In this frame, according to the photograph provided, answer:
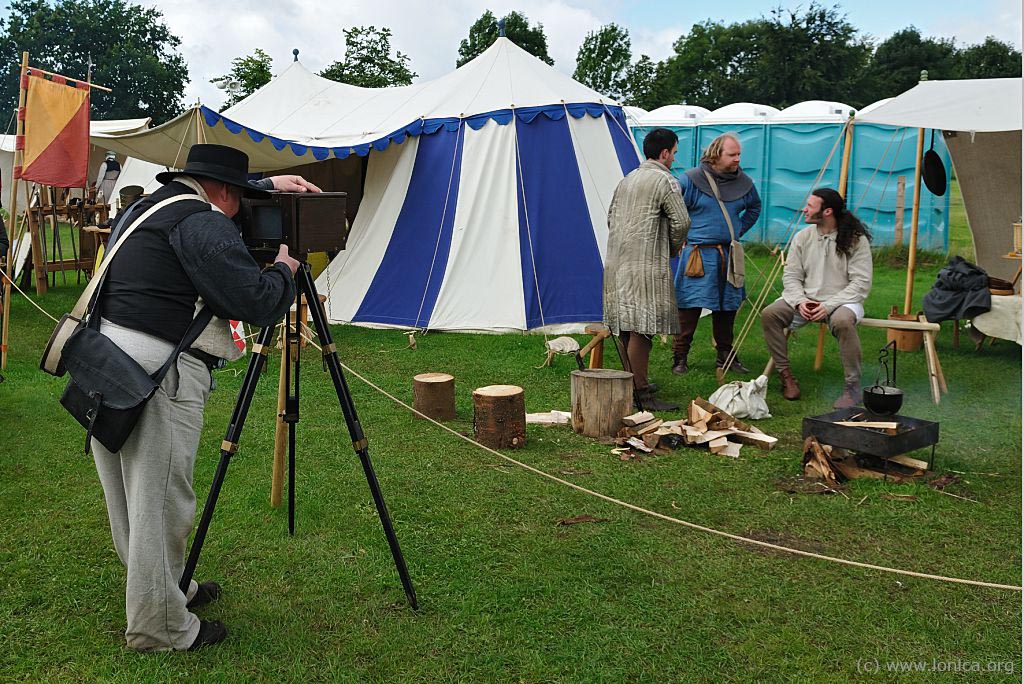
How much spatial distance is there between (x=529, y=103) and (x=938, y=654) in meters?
5.93

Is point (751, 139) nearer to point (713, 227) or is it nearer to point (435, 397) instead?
point (713, 227)

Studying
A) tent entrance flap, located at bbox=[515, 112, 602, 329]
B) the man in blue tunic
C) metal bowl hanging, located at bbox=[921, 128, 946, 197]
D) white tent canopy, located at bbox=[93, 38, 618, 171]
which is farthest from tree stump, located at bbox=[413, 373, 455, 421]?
metal bowl hanging, located at bbox=[921, 128, 946, 197]

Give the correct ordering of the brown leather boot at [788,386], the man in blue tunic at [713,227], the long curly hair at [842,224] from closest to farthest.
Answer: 1. the long curly hair at [842,224]
2. the brown leather boot at [788,386]
3. the man in blue tunic at [713,227]

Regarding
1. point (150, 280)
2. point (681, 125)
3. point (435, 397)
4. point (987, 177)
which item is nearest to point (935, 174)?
point (987, 177)

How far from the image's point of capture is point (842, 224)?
5492 mm

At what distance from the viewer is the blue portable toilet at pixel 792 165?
14445mm

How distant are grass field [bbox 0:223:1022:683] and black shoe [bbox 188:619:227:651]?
0.12 feet

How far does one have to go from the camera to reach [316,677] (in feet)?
8.45

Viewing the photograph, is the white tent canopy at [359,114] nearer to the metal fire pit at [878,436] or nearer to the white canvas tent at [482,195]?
the white canvas tent at [482,195]

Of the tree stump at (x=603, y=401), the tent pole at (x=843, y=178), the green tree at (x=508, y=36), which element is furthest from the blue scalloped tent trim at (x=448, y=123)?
the green tree at (x=508, y=36)

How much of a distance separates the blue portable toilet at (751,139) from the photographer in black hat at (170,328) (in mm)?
12817

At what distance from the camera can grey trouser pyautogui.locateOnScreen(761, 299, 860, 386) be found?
210 inches

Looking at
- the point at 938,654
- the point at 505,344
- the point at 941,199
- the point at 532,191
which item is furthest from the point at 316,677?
the point at 941,199

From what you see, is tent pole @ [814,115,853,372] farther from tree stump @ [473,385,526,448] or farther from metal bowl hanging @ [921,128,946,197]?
tree stump @ [473,385,526,448]
